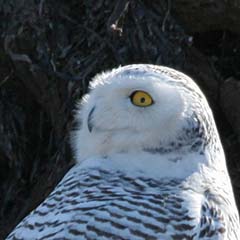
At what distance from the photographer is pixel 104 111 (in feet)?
18.4

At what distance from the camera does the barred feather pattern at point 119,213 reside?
492 centimetres

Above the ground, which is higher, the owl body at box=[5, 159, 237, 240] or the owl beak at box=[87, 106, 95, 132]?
the owl beak at box=[87, 106, 95, 132]

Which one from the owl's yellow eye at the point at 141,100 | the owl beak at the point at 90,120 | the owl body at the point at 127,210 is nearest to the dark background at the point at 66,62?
the owl beak at the point at 90,120

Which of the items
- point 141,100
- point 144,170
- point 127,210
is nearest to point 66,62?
point 141,100

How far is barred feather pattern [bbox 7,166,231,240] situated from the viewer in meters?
4.92

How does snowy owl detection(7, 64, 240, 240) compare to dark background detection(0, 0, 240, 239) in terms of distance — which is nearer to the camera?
snowy owl detection(7, 64, 240, 240)

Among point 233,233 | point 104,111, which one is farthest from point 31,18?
point 233,233

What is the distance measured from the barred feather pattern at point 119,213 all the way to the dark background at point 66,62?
1.93 m

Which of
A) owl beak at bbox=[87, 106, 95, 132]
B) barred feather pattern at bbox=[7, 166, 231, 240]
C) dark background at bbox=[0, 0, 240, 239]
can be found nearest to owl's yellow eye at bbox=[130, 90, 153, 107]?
owl beak at bbox=[87, 106, 95, 132]

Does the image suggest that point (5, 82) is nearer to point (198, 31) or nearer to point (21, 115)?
point (21, 115)

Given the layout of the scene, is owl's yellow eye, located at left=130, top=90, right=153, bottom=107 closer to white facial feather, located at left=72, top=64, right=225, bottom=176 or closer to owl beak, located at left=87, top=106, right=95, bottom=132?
white facial feather, located at left=72, top=64, right=225, bottom=176

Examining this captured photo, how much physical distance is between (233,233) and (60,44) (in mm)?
2423

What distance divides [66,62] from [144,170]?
196 cm

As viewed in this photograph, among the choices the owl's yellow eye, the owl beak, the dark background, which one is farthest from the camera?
the dark background
